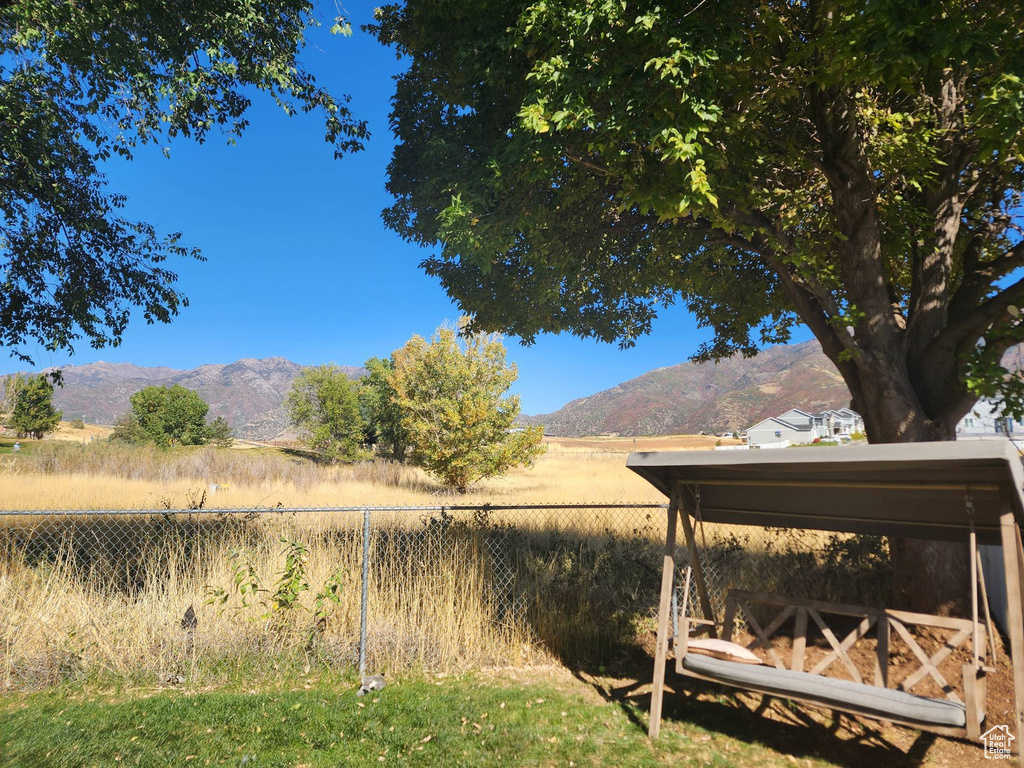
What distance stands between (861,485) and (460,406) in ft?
51.1

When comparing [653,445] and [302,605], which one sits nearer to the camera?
[302,605]

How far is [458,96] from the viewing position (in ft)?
22.1

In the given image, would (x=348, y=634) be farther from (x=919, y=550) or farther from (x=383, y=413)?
(x=383, y=413)

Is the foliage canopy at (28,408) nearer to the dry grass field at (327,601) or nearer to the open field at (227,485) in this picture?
the open field at (227,485)

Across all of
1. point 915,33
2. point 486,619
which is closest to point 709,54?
point 915,33

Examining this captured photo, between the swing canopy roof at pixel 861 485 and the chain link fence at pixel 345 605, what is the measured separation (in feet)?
4.84

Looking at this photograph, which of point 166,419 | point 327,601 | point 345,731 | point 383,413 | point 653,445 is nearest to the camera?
point 345,731

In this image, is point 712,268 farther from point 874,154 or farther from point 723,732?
point 723,732

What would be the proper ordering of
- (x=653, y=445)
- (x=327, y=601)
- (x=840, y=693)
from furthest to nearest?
1. (x=653, y=445)
2. (x=327, y=601)
3. (x=840, y=693)

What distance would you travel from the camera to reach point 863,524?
15.4ft

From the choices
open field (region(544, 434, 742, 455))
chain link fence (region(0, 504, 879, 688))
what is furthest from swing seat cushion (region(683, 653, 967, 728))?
open field (region(544, 434, 742, 455))

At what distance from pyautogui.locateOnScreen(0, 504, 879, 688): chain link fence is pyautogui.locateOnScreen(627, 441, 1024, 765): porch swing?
154cm

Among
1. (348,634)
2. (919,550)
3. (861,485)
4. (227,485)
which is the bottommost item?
(348,634)

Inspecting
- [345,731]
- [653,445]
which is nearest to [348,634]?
[345,731]
